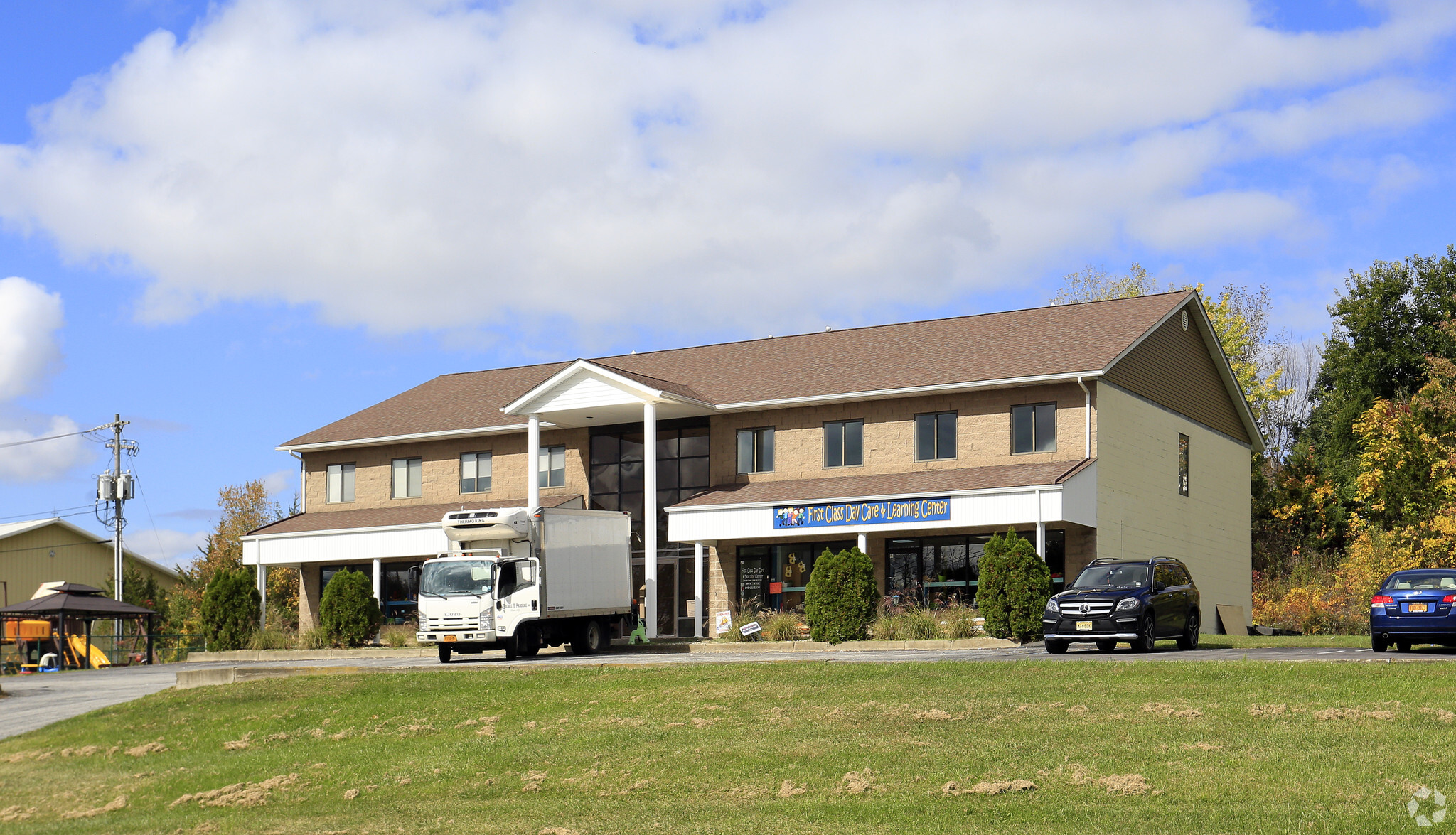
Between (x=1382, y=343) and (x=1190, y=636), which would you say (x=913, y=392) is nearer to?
(x=1190, y=636)

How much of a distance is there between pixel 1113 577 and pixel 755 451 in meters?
15.1

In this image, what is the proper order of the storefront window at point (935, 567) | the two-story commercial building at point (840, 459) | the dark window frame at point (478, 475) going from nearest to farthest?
the two-story commercial building at point (840, 459), the storefront window at point (935, 567), the dark window frame at point (478, 475)

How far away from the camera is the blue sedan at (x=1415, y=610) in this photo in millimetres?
24078

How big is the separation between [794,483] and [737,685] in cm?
1824

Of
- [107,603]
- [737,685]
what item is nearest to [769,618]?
[737,685]

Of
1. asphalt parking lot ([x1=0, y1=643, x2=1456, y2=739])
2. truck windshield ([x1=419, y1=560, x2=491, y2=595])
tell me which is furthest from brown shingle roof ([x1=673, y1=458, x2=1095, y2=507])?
truck windshield ([x1=419, y1=560, x2=491, y2=595])

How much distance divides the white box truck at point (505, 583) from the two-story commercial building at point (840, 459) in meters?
6.69

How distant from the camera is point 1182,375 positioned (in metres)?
40.6

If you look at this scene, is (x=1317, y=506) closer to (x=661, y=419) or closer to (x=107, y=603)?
(x=661, y=419)

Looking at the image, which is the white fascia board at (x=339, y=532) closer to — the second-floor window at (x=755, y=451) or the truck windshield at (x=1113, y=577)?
the second-floor window at (x=755, y=451)

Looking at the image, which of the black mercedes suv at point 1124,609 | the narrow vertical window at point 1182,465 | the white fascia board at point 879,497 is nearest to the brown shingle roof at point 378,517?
the white fascia board at point 879,497

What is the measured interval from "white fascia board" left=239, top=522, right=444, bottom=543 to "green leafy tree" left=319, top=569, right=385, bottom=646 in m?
3.92

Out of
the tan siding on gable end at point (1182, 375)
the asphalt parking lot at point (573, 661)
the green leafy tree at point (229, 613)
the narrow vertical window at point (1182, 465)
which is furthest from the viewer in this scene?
the green leafy tree at point (229, 613)

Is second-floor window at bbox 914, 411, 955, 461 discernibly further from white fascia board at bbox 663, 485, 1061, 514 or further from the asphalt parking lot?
the asphalt parking lot
